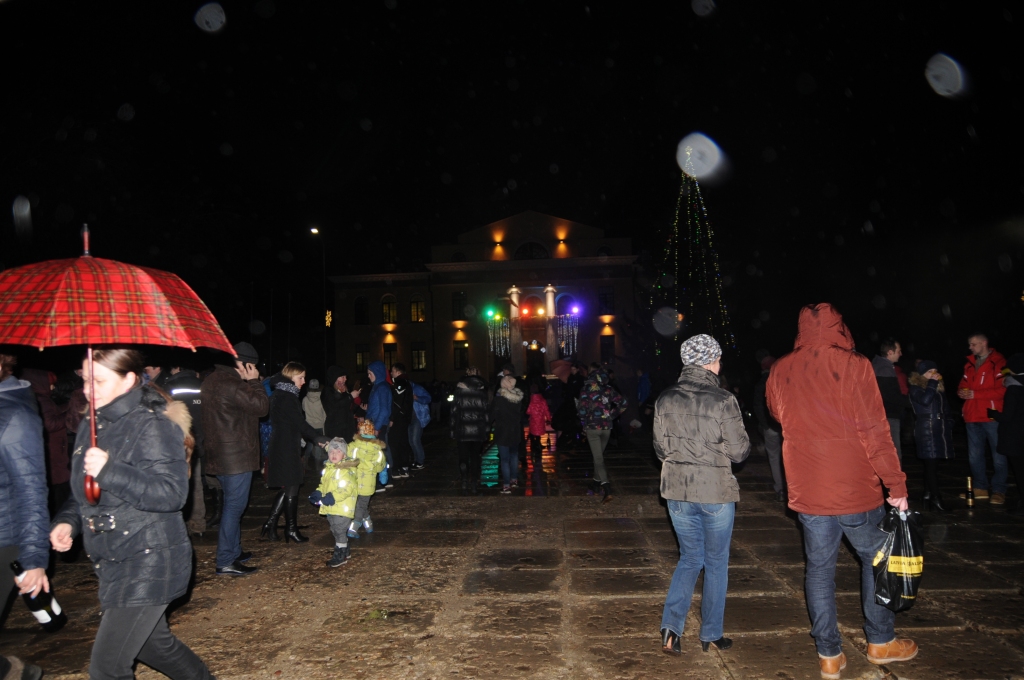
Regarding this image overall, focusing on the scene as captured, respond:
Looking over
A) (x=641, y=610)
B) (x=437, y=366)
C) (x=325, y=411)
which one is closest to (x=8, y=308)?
(x=641, y=610)

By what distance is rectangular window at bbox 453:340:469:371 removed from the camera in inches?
1992

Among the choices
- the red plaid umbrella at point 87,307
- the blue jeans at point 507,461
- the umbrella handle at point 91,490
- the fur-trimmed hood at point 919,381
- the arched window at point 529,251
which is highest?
the arched window at point 529,251

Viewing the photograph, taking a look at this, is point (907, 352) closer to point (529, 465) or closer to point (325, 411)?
point (529, 465)

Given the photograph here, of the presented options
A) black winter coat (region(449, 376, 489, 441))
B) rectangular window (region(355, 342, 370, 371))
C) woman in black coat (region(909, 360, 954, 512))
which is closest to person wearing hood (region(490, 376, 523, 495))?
black winter coat (region(449, 376, 489, 441))

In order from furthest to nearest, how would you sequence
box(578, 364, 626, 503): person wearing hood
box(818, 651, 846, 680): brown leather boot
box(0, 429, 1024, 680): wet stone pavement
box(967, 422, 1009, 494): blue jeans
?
box(578, 364, 626, 503): person wearing hood
box(967, 422, 1009, 494): blue jeans
box(0, 429, 1024, 680): wet stone pavement
box(818, 651, 846, 680): brown leather boot

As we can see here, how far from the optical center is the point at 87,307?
3.10 m

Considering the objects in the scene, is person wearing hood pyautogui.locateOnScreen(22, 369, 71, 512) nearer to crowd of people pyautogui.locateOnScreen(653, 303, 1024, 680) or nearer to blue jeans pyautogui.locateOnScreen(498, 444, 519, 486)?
blue jeans pyautogui.locateOnScreen(498, 444, 519, 486)

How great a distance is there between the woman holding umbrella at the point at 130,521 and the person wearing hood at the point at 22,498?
22 cm

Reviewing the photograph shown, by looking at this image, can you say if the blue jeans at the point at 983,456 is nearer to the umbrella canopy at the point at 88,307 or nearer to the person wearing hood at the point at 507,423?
the person wearing hood at the point at 507,423

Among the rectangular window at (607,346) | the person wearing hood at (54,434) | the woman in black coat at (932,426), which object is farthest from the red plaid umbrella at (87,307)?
the rectangular window at (607,346)

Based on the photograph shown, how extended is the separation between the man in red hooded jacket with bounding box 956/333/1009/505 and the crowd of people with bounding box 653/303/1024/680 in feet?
15.9

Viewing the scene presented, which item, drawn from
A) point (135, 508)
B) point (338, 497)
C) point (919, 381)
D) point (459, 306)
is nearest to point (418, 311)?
point (459, 306)

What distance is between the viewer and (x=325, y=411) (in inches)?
376

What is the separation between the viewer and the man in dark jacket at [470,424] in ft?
30.7
